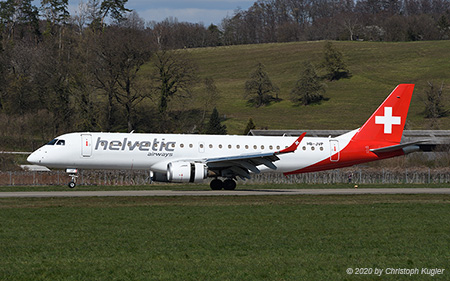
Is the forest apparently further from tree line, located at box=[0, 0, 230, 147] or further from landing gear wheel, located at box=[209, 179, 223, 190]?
landing gear wheel, located at box=[209, 179, 223, 190]

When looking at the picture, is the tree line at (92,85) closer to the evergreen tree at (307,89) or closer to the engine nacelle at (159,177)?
the evergreen tree at (307,89)

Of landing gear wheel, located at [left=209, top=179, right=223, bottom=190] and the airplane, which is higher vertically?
the airplane

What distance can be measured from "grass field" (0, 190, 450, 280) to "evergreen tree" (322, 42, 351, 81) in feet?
390

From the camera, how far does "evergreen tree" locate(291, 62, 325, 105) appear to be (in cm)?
13112

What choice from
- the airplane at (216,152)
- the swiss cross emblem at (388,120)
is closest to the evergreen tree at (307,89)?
the swiss cross emblem at (388,120)

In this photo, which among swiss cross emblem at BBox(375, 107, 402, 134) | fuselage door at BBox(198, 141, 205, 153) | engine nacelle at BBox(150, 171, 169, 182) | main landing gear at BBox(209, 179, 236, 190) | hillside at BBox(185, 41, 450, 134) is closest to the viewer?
engine nacelle at BBox(150, 171, 169, 182)

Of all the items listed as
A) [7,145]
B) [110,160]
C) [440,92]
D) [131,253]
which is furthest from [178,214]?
[440,92]

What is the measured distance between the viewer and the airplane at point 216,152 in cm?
3934

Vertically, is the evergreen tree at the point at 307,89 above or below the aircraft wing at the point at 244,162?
above

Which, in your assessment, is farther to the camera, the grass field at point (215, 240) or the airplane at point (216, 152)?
the airplane at point (216, 152)

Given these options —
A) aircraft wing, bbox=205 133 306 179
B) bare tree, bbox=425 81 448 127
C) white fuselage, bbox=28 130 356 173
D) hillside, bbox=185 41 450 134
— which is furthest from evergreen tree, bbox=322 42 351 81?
aircraft wing, bbox=205 133 306 179

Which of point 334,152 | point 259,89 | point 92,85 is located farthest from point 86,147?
point 259,89

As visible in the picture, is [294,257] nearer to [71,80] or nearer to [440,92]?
[71,80]

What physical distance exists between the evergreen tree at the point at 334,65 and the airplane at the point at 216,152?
103 meters
